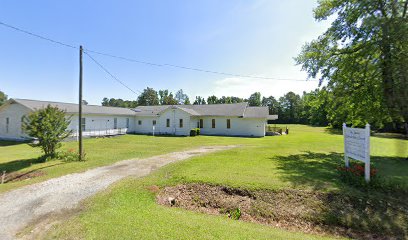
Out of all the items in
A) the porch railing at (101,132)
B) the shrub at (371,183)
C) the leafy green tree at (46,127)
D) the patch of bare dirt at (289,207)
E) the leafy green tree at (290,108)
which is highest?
the leafy green tree at (290,108)

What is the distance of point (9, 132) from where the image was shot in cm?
2294

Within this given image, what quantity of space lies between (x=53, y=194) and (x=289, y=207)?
7.56 m

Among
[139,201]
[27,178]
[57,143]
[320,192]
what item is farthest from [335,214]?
[57,143]

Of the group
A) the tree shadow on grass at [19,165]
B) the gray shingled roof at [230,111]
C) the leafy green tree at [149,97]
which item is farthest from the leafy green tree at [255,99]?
the tree shadow on grass at [19,165]

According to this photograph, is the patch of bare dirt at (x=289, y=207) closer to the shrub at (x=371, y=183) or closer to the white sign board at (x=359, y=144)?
the shrub at (x=371, y=183)

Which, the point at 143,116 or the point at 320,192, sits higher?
the point at 143,116

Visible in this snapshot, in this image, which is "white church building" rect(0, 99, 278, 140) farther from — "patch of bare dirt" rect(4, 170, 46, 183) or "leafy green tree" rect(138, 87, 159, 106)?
"leafy green tree" rect(138, 87, 159, 106)

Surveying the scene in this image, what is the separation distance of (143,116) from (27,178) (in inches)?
915

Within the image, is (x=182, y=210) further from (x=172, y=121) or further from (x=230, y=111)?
(x=230, y=111)

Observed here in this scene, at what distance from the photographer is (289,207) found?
20.5 ft

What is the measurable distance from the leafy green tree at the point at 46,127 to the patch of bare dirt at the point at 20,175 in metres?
2.60

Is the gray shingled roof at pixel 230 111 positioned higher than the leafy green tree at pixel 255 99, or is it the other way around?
the leafy green tree at pixel 255 99

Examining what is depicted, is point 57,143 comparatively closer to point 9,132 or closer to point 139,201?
point 139,201

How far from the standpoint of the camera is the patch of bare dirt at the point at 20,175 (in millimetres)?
9695
